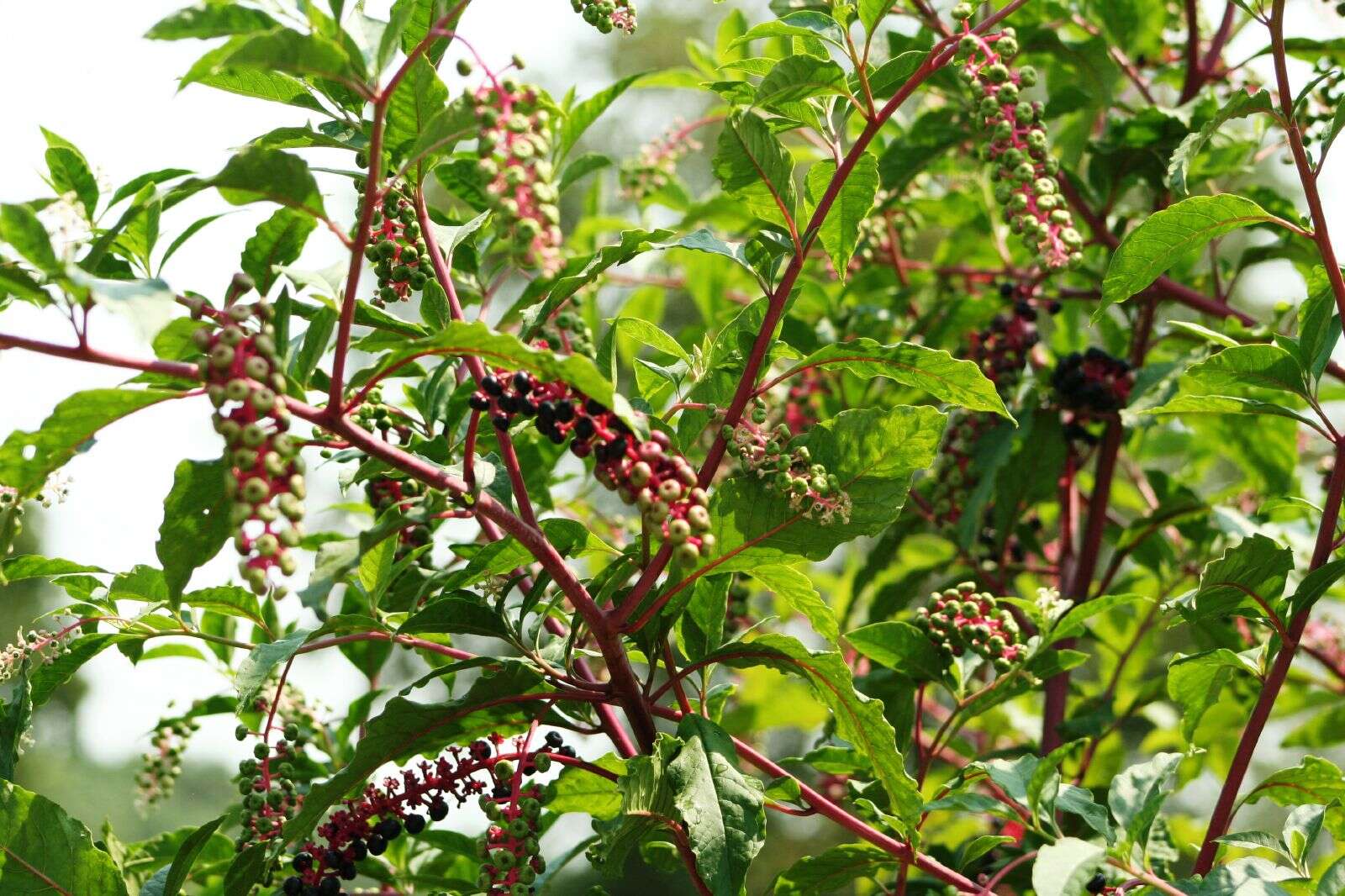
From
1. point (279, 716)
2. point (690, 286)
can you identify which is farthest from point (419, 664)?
point (279, 716)

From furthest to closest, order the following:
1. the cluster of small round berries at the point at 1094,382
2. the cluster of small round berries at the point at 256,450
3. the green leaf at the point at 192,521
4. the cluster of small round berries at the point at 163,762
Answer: the cluster of small round berries at the point at 1094,382, the cluster of small round berries at the point at 163,762, the green leaf at the point at 192,521, the cluster of small round berries at the point at 256,450

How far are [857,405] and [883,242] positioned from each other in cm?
43

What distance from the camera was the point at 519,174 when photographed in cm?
119

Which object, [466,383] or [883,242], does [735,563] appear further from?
[883,242]

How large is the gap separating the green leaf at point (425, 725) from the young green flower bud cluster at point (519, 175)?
59 centimetres

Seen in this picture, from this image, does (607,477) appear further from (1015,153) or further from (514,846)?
(1015,153)

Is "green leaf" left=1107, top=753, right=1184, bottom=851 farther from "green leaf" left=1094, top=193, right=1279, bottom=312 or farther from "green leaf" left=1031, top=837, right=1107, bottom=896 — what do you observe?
"green leaf" left=1094, top=193, right=1279, bottom=312

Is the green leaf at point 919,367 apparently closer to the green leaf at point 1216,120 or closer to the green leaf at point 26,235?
the green leaf at point 1216,120

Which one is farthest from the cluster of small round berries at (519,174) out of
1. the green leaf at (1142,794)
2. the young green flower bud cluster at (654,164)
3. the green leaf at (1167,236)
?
the young green flower bud cluster at (654,164)

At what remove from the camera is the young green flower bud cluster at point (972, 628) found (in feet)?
6.67

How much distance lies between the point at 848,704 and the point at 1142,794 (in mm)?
392

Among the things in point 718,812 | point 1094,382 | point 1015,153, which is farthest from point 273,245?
point 1094,382

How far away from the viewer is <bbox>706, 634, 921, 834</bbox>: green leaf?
5.32ft

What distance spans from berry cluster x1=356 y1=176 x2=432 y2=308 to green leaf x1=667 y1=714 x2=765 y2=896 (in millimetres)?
660
